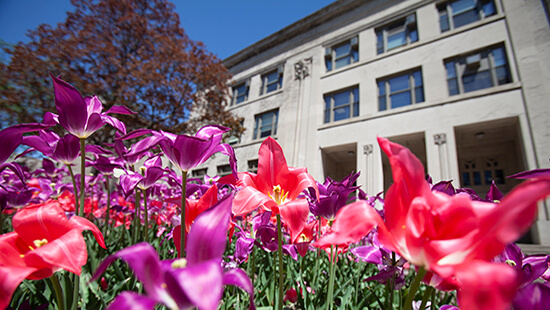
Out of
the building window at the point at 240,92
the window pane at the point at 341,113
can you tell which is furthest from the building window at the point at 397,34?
the building window at the point at 240,92

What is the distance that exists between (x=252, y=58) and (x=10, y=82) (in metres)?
12.7

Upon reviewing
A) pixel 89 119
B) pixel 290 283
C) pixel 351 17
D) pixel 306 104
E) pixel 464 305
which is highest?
pixel 351 17

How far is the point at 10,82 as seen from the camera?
349 inches

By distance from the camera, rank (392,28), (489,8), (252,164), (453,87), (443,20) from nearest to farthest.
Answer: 1. (453,87)
2. (489,8)
3. (443,20)
4. (392,28)
5. (252,164)

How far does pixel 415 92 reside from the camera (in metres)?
10.3

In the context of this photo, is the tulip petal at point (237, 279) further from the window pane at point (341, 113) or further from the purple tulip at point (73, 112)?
the window pane at point (341, 113)

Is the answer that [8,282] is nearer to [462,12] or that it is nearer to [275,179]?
[275,179]

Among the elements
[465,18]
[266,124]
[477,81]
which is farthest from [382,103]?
[266,124]

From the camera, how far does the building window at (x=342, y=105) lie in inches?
472

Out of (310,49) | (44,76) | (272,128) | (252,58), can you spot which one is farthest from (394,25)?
(44,76)

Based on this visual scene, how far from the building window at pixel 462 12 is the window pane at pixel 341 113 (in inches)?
204

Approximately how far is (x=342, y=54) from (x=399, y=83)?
3952mm

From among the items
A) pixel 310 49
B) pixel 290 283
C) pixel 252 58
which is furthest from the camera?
pixel 252 58

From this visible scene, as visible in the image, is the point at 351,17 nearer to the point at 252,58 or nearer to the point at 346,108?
the point at 346,108
